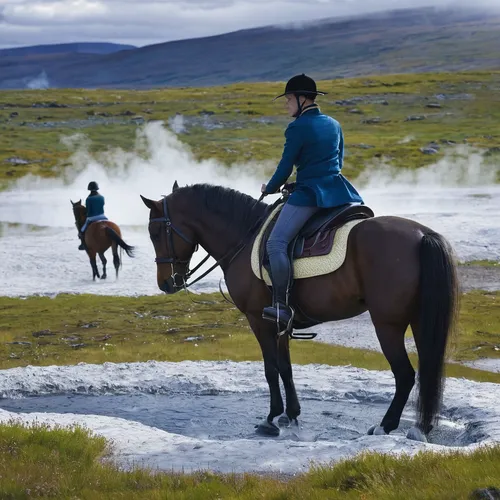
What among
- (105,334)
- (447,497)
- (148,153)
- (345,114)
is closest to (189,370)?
(105,334)

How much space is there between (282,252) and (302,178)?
2.85 ft

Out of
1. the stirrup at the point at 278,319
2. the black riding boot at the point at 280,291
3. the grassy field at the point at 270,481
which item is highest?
the black riding boot at the point at 280,291

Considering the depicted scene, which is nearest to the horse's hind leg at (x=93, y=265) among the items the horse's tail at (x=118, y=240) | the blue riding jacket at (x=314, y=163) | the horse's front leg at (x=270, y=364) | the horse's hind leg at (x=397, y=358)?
the horse's tail at (x=118, y=240)

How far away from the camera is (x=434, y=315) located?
31.0 feet

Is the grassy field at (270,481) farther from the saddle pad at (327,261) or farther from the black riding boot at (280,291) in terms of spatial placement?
the saddle pad at (327,261)

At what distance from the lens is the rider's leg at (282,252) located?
406 inches

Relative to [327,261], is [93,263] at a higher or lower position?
lower

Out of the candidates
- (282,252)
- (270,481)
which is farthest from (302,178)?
(270,481)

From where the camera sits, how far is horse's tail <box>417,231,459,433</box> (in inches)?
371

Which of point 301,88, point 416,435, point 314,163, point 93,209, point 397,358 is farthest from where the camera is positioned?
point 93,209

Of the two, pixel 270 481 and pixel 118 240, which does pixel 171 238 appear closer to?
pixel 270 481

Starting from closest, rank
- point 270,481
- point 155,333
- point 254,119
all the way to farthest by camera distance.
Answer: point 270,481
point 155,333
point 254,119

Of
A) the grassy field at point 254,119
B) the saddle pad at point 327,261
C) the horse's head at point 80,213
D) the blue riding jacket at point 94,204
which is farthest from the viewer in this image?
the grassy field at point 254,119

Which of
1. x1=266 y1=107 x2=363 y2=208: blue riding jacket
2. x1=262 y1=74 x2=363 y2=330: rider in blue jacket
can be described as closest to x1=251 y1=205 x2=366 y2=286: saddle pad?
x1=262 y1=74 x2=363 y2=330: rider in blue jacket
